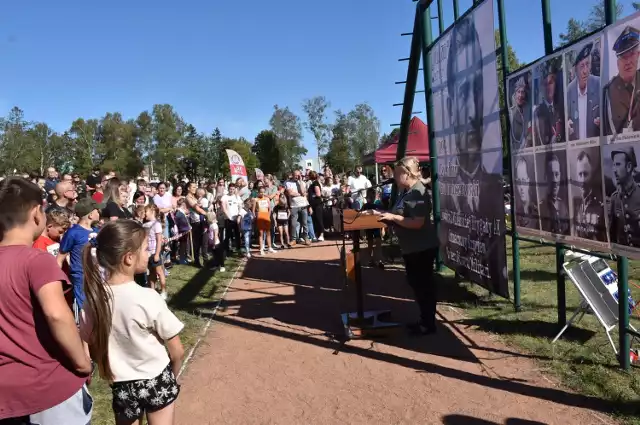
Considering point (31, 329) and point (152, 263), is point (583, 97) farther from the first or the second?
point (152, 263)

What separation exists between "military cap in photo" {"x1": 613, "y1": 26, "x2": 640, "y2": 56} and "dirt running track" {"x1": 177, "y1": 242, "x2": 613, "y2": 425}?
2481 millimetres

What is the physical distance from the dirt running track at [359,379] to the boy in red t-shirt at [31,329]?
174 cm

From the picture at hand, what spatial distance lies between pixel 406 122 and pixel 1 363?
721 centimetres

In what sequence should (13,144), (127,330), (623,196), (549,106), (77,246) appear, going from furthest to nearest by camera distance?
1. (13,144)
2. (77,246)
3. (549,106)
4. (623,196)
5. (127,330)

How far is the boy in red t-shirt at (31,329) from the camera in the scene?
1997mm

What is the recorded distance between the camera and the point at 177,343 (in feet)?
7.82

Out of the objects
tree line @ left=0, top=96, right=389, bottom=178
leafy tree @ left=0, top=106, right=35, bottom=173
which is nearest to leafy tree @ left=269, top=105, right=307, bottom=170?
tree line @ left=0, top=96, right=389, bottom=178

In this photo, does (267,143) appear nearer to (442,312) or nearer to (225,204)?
(225,204)

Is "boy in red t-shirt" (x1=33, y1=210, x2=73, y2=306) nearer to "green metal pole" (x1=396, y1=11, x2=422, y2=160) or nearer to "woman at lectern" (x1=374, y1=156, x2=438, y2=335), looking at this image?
"woman at lectern" (x1=374, y1=156, x2=438, y2=335)

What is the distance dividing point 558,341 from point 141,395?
12.6 ft

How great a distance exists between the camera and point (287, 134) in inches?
3054

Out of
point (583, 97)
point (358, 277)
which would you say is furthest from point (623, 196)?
point (358, 277)

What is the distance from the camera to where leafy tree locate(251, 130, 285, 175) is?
79.1 metres

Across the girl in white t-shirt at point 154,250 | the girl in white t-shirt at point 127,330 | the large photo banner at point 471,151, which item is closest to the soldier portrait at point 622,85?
the large photo banner at point 471,151
